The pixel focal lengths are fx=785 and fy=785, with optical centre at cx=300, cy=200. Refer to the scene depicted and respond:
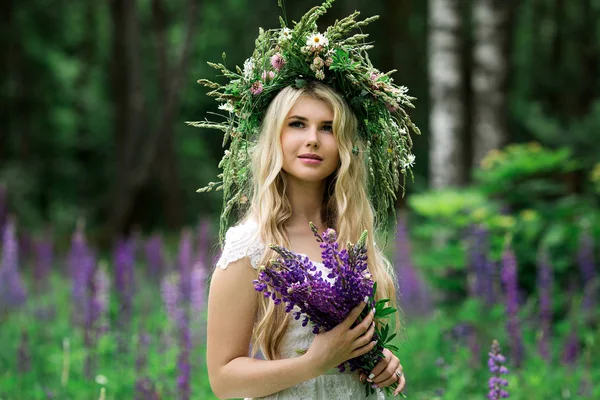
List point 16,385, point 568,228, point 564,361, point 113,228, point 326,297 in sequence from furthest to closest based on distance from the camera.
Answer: point 113,228, point 568,228, point 564,361, point 16,385, point 326,297

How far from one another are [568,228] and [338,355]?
4919 millimetres

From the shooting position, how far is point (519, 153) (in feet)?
22.0

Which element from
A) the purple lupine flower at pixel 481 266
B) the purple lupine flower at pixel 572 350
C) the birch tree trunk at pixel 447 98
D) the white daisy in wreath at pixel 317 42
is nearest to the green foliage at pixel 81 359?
the purple lupine flower at pixel 481 266

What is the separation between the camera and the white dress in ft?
8.28

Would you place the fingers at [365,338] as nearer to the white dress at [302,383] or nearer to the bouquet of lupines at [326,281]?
the bouquet of lupines at [326,281]

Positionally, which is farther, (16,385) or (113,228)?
(113,228)

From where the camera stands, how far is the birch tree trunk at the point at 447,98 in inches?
322

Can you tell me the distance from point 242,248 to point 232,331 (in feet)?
0.87

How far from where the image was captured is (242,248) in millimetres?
2529

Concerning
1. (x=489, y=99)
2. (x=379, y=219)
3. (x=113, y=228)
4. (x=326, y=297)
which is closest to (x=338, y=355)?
(x=326, y=297)

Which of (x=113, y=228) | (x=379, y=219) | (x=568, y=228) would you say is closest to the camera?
(x=379, y=219)

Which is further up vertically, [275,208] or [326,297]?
[275,208]

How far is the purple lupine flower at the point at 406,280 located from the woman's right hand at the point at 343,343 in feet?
14.3

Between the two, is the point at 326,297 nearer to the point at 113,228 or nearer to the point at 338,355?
the point at 338,355
